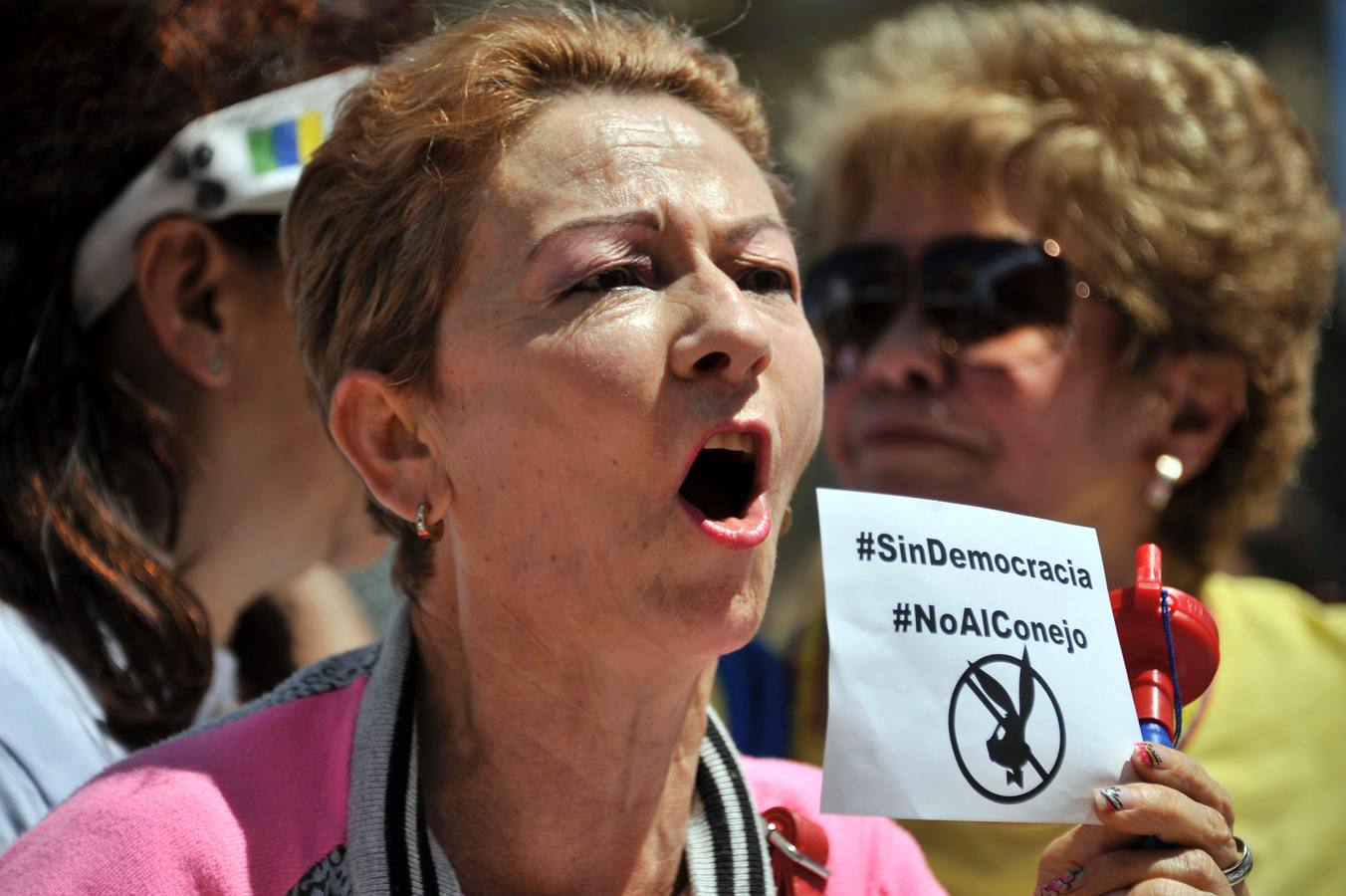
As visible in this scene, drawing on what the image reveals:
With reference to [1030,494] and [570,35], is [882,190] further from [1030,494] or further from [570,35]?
[570,35]

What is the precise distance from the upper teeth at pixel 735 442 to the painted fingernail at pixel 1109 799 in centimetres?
58

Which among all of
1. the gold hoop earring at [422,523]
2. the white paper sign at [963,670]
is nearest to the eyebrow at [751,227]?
the white paper sign at [963,670]

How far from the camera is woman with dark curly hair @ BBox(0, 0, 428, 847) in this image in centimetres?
242

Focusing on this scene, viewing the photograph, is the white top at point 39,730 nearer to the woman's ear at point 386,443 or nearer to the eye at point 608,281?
the woman's ear at point 386,443

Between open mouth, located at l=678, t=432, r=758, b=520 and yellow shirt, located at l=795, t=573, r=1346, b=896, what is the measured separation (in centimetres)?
142

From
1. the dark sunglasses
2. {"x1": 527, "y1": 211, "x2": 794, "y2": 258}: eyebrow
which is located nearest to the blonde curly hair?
the dark sunglasses

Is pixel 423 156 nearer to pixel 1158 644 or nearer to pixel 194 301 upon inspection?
pixel 194 301

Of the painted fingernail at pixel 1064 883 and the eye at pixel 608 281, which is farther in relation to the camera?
the eye at pixel 608 281

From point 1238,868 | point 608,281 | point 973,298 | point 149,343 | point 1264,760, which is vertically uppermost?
point 608,281

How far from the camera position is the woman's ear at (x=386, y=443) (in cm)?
193

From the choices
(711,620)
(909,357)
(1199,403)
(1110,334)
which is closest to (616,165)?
(711,620)

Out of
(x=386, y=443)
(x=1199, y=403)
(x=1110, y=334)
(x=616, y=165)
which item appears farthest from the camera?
(x=1199, y=403)

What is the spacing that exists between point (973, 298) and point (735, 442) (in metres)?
1.63

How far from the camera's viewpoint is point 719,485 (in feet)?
6.32
